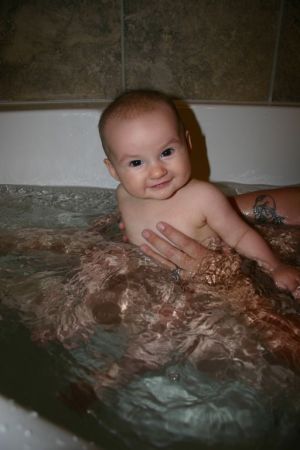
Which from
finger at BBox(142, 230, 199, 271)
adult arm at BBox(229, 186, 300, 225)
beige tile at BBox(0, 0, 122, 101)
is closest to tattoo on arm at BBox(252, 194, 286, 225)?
adult arm at BBox(229, 186, 300, 225)

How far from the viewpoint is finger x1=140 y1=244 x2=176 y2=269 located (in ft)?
2.61

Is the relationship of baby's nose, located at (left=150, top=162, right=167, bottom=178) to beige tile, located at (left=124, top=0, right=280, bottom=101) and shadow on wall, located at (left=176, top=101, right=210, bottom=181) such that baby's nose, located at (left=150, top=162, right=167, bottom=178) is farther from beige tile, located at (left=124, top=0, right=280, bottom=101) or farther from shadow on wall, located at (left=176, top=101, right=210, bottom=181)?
beige tile, located at (left=124, top=0, right=280, bottom=101)

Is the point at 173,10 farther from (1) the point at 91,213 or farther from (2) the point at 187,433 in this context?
(2) the point at 187,433

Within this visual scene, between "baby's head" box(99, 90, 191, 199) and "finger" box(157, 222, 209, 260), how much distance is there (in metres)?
0.07

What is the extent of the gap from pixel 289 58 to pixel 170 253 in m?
1.05

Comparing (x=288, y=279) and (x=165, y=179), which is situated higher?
(x=165, y=179)

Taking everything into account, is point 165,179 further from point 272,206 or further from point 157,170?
point 272,206

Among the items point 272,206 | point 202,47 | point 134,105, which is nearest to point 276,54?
point 202,47

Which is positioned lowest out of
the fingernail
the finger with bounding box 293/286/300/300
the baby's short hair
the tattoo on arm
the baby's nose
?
the tattoo on arm

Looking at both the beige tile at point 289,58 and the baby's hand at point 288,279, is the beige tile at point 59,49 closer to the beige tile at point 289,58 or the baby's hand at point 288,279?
the beige tile at point 289,58

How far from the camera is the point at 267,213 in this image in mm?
1084

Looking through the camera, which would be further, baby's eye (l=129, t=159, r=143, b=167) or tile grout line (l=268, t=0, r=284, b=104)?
tile grout line (l=268, t=0, r=284, b=104)

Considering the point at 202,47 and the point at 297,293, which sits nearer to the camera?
the point at 297,293

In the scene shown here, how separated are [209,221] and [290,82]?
929mm
